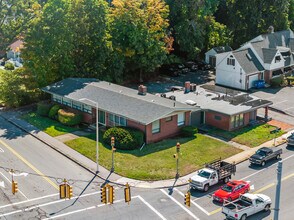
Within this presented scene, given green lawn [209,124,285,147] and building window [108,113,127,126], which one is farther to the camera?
building window [108,113,127,126]

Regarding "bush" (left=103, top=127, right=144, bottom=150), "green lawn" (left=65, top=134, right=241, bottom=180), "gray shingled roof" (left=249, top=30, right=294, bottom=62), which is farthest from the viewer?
"gray shingled roof" (left=249, top=30, right=294, bottom=62)

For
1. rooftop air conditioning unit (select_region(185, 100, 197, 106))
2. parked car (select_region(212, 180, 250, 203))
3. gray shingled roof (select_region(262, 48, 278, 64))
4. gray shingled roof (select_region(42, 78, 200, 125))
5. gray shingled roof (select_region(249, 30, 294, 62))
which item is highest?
gray shingled roof (select_region(249, 30, 294, 62))

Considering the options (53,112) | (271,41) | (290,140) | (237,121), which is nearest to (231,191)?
(290,140)

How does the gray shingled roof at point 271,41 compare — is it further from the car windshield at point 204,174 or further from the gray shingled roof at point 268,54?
the car windshield at point 204,174

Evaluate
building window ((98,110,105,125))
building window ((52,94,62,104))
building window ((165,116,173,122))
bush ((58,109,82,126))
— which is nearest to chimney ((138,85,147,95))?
building window ((98,110,105,125))

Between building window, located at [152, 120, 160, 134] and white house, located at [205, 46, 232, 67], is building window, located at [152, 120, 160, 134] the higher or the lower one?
the lower one

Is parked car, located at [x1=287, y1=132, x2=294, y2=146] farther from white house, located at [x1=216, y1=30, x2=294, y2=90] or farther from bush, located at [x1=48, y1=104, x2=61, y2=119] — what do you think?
bush, located at [x1=48, y1=104, x2=61, y2=119]

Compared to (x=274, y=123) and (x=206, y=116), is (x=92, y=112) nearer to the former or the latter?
(x=206, y=116)
